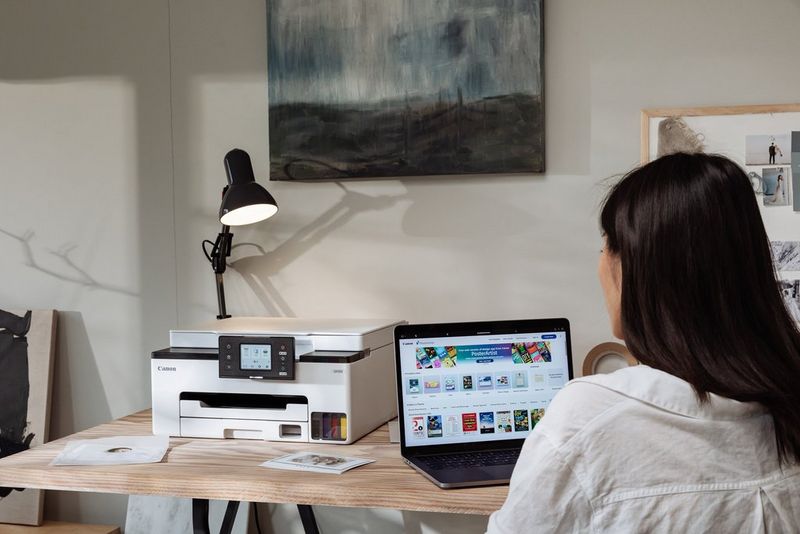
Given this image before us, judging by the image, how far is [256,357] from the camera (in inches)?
81.7

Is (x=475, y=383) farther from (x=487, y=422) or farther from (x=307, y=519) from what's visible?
(x=307, y=519)

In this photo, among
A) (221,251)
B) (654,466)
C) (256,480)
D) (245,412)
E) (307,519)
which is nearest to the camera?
(654,466)

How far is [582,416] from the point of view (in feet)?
3.18

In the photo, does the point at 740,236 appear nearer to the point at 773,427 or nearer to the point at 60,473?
the point at 773,427

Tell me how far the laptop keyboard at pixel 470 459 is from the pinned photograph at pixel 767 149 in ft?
3.33

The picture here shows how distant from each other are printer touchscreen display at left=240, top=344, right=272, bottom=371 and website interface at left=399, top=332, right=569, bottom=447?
33 cm

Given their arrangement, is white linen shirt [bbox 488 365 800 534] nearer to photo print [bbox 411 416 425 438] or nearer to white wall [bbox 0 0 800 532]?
photo print [bbox 411 416 425 438]

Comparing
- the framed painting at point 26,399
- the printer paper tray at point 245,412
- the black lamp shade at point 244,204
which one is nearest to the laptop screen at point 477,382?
the printer paper tray at point 245,412

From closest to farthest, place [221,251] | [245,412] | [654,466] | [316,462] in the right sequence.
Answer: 1. [654,466]
2. [316,462]
3. [245,412]
4. [221,251]

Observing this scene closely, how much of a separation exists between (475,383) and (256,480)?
55 cm

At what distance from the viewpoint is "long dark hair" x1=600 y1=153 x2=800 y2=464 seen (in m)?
0.98

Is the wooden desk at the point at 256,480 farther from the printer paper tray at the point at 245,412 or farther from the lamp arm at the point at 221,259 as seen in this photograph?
the lamp arm at the point at 221,259

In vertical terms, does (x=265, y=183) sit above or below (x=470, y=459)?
above

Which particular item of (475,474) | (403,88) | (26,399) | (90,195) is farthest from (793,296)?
(26,399)
